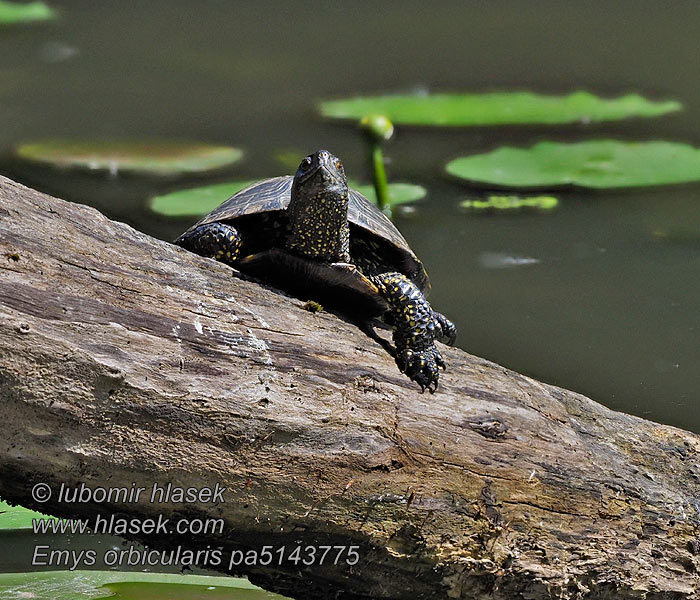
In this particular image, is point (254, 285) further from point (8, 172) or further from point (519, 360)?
point (8, 172)

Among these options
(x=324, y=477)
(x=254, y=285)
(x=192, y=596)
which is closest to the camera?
(x=324, y=477)

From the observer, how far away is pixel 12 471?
2.11 meters

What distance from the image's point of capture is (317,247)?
3041 mm

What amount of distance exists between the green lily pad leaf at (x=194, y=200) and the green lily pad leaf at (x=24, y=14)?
496 cm

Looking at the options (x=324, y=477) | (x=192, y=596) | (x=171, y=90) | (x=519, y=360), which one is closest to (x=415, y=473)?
(x=324, y=477)

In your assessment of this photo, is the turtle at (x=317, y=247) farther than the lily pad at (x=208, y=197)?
No

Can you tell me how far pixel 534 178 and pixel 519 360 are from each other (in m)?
1.74

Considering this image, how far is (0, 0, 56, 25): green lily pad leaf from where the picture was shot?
9.41 meters

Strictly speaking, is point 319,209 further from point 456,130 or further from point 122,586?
point 456,130

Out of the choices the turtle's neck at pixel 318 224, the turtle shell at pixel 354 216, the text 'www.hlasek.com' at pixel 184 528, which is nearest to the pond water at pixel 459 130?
the turtle shell at pixel 354 216

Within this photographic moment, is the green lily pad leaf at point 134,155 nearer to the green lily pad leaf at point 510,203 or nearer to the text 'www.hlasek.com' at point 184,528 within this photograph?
the green lily pad leaf at point 510,203

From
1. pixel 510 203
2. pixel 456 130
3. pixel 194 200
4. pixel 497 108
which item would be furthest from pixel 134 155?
pixel 497 108

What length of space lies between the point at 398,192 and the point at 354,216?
2.25 m

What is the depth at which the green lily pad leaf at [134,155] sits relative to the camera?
5.95 m
